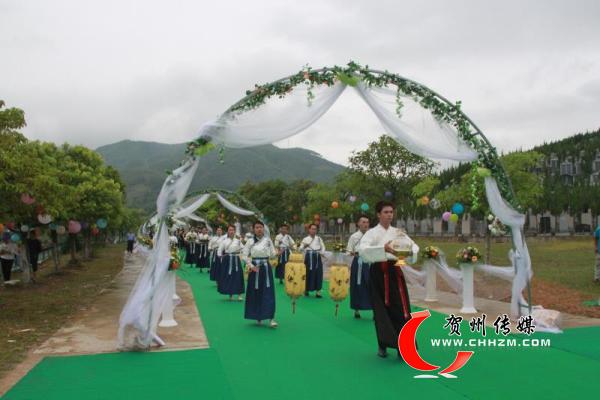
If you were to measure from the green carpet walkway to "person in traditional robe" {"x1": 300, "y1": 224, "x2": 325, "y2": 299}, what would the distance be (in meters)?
4.09

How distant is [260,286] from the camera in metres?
7.80

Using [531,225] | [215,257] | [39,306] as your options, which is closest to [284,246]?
[215,257]

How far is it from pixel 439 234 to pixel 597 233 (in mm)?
36849

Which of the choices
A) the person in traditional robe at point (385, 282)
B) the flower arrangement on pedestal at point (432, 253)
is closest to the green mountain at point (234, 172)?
the flower arrangement on pedestal at point (432, 253)

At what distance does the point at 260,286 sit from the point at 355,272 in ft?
6.33

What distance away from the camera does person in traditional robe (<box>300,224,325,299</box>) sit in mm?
11352

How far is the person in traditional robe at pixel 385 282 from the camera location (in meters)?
5.72

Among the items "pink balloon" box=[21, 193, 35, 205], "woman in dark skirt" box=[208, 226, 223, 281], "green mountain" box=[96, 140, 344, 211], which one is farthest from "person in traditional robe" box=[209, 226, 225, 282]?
"green mountain" box=[96, 140, 344, 211]

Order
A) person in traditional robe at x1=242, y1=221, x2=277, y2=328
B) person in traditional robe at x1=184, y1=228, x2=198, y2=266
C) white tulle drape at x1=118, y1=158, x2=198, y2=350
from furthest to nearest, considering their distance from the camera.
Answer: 1. person in traditional robe at x1=184, y1=228, x2=198, y2=266
2. person in traditional robe at x1=242, y1=221, x2=277, y2=328
3. white tulle drape at x1=118, y1=158, x2=198, y2=350

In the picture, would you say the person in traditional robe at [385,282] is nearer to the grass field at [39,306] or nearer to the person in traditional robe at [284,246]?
the grass field at [39,306]

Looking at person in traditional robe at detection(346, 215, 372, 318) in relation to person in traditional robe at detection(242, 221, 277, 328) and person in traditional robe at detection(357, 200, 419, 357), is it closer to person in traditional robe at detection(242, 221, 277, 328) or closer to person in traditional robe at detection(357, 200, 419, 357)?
person in traditional robe at detection(242, 221, 277, 328)

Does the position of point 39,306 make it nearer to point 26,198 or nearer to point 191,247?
point 26,198

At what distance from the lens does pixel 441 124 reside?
7.46 metres

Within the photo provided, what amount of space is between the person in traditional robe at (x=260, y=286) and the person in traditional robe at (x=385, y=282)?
225 centimetres
